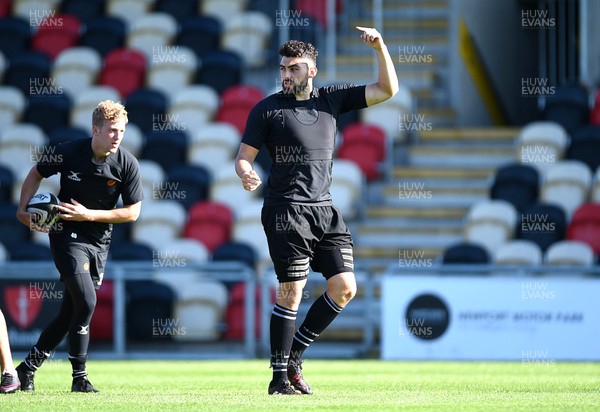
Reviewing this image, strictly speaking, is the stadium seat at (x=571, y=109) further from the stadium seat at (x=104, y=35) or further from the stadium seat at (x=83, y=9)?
the stadium seat at (x=83, y=9)

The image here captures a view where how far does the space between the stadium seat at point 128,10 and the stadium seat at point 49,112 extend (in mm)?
2747

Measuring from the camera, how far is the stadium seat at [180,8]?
21594mm

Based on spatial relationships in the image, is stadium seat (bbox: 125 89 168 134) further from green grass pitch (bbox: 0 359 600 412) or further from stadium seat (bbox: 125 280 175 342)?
green grass pitch (bbox: 0 359 600 412)

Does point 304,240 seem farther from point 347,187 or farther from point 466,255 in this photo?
point 347,187

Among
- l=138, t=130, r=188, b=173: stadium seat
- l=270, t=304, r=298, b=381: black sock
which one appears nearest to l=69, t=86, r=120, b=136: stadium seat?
l=138, t=130, r=188, b=173: stadium seat

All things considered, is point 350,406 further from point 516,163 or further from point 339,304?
point 516,163

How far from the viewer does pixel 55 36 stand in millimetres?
21500

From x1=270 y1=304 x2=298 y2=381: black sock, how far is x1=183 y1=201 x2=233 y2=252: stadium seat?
8.89m

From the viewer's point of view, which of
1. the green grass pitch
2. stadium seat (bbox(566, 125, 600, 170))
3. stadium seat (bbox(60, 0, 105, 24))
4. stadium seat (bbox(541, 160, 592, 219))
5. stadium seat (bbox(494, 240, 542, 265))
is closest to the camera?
the green grass pitch

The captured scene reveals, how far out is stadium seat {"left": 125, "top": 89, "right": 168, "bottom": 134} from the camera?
61.9 ft

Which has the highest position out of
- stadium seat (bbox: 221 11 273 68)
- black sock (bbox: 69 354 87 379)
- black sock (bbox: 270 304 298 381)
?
stadium seat (bbox: 221 11 273 68)

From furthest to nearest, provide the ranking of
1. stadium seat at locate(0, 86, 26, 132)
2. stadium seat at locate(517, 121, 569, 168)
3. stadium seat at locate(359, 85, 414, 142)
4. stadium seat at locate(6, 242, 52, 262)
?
stadium seat at locate(0, 86, 26, 132), stadium seat at locate(359, 85, 414, 142), stadium seat at locate(517, 121, 569, 168), stadium seat at locate(6, 242, 52, 262)

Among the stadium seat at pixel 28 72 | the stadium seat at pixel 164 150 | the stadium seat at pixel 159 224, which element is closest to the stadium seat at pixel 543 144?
the stadium seat at pixel 159 224

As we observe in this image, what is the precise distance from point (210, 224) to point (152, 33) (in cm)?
487
